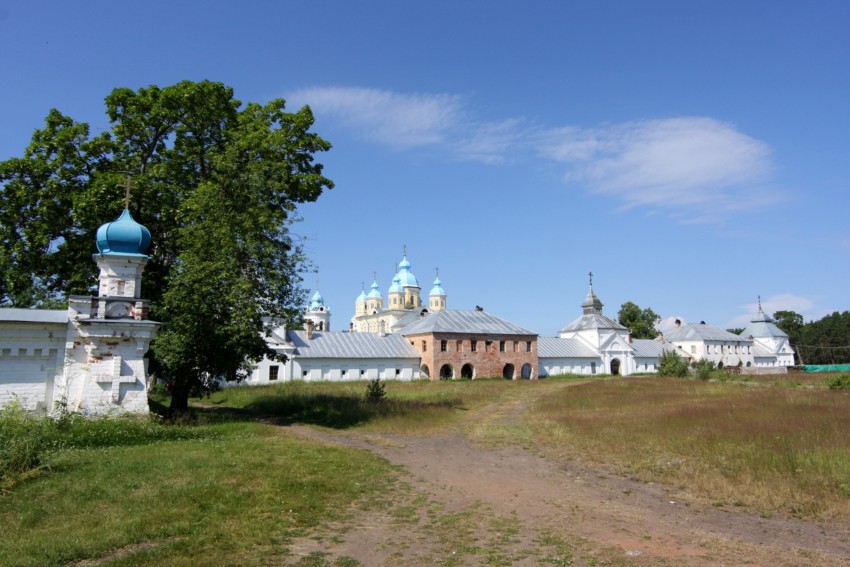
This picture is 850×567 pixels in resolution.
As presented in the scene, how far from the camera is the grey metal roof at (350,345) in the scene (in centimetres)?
4206

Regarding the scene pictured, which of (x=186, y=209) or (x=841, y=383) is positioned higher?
(x=186, y=209)

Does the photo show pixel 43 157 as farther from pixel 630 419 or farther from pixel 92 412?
pixel 630 419

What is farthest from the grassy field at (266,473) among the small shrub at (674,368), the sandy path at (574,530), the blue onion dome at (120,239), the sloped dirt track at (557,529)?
the small shrub at (674,368)

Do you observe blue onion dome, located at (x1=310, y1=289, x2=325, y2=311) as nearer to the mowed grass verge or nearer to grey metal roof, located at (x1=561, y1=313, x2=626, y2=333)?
grey metal roof, located at (x1=561, y1=313, x2=626, y2=333)

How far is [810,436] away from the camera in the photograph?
40.1 feet

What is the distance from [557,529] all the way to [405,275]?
245 feet

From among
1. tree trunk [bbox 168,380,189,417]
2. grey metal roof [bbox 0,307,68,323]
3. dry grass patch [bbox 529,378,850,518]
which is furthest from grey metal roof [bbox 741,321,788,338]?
grey metal roof [bbox 0,307,68,323]

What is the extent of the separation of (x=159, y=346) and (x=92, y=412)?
9.26 feet

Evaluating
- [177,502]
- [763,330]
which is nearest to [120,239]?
[177,502]

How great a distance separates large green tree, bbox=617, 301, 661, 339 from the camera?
78500mm

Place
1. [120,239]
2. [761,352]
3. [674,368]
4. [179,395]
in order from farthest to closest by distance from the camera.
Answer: [761,352], [674,368], [179,395], [120,239]

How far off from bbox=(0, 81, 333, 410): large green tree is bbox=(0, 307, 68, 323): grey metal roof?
2856 millimetres

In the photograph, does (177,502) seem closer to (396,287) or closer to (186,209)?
(186,209)

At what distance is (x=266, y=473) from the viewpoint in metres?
8.95
